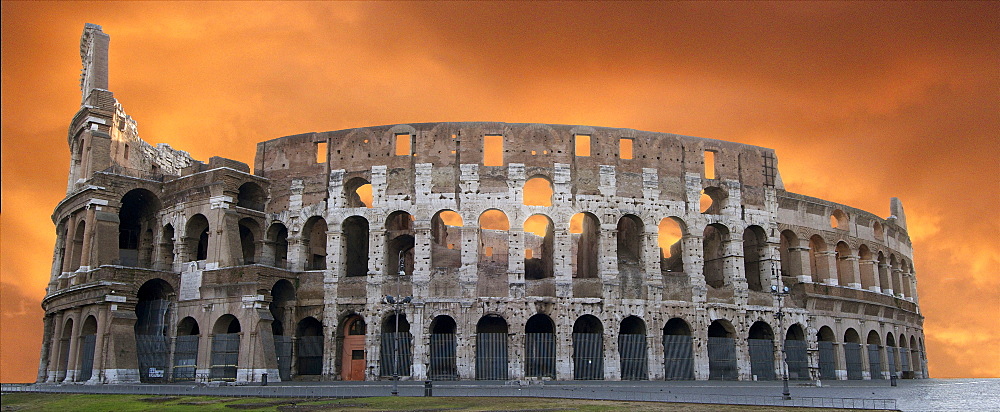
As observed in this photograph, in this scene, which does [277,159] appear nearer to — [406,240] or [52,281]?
[406,240]

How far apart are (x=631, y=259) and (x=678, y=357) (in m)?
5.40

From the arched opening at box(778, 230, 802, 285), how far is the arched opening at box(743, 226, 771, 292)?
3.21 ft

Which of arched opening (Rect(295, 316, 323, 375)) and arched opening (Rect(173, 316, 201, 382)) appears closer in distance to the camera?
arched opening (Rect(173, 316, 201, 382))

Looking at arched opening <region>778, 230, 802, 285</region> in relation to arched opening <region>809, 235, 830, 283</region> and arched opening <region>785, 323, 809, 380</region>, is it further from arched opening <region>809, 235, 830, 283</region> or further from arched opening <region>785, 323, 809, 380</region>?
arched opening <region>785, 323, 809, 380</region>

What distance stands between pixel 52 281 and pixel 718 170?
33.4 m

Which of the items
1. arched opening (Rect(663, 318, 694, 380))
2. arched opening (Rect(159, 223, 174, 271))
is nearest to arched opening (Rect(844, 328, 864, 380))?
arched opening (Rect(663, 318, 694, 380))

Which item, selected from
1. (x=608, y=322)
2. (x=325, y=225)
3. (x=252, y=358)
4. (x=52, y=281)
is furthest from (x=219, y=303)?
(x=608, y=322)

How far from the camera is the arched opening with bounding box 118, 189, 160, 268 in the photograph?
4100 cm

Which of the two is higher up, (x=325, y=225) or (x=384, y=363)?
(x=325, y=225)

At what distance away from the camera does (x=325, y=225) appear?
135 feet

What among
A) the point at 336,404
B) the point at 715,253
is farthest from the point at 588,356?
the point at 336,404

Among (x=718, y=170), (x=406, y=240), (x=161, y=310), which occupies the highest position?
(x=718, y=170)

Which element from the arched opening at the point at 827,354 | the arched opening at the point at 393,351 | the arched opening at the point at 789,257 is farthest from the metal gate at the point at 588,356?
the arched opening at the point at 827,354

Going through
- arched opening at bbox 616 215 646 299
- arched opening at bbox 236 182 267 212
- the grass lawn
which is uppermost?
arched opening at bbox 236 182 267 212
